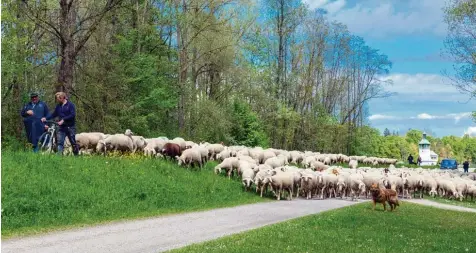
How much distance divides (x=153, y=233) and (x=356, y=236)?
17.1 feet

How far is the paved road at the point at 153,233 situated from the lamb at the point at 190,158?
20.0ft

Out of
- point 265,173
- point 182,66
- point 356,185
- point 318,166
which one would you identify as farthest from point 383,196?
point 182,66

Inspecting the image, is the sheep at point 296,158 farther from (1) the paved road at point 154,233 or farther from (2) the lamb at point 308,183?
(1) the paved road at point 154,233

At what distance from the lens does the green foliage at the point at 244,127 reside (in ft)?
172

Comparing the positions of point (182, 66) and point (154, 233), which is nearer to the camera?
point (154, 233)

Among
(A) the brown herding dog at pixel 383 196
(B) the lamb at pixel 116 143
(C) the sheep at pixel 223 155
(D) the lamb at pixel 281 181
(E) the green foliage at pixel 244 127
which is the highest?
(E) the green foliage at pixel 244 127

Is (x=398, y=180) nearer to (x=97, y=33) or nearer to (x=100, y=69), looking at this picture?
(x=100, y=69)

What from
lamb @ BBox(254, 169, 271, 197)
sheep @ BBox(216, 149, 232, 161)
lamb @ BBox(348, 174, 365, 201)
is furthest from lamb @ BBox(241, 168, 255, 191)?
sheep @ BBox(216, 149, 232, 161)

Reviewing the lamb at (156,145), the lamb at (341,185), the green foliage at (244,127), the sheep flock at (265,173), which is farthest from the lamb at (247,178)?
the green foliage at (244,127)

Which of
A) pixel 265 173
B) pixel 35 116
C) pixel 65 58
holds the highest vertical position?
pixel 65 58

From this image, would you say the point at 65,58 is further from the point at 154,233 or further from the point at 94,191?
the point at 154,233

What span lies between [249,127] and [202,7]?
12.6 meters

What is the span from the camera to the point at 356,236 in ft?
45.6

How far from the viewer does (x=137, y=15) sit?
41.1 meters
